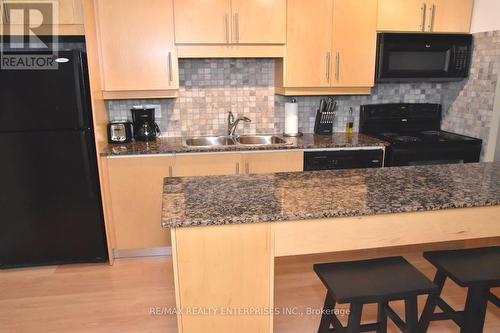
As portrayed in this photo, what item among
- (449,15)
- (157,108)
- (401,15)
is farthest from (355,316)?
(449,15)

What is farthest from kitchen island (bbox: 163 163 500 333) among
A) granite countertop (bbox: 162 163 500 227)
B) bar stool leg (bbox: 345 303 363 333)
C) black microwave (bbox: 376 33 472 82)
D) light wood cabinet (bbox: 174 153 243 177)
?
black microwave (bbox: 376 33 472 82)

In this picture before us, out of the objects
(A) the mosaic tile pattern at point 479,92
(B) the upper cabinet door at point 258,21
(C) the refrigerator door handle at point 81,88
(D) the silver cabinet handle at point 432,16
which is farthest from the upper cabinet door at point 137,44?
(A) the mosaic tile pattern at point 479,92

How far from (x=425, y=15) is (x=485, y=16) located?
46 cm

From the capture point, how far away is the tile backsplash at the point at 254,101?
10.5 feet

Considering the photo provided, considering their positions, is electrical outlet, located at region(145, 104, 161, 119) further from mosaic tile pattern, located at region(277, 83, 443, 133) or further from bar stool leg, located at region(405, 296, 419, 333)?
bar stool leg, located at region(405, 296, 419, 333)

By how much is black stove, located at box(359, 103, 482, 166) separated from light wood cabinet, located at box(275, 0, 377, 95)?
0.49 meters

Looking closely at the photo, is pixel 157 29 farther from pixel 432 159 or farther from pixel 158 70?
pixel 432 159

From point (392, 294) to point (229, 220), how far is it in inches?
26.4

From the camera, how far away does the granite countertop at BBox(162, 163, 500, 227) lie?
56.2 inches

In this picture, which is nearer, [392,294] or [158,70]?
[392,294]

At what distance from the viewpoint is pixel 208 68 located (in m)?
3.31

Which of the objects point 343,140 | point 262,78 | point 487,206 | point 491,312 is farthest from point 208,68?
point 491,312

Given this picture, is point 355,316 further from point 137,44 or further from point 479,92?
point 479,92

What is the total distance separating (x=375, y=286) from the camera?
4.82 ft
